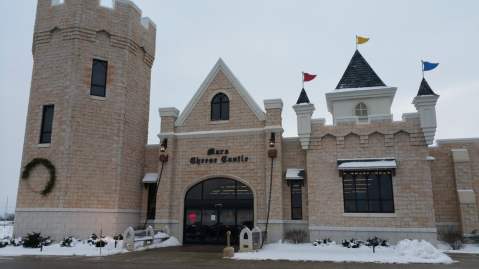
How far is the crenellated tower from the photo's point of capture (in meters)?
Result: 20.3

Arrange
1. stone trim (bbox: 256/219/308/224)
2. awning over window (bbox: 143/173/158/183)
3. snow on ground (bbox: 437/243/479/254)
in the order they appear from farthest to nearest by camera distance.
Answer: awning over window (bbox: 143/173/158/183)
stone trim (bbox: 256/219/308/224)
snow on ground (bbox: 437/243/479/254)

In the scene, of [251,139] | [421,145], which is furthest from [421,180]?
[251,139]

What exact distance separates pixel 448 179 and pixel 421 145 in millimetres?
2531

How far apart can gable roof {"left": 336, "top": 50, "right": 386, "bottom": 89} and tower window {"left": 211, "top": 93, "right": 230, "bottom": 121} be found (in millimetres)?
6669

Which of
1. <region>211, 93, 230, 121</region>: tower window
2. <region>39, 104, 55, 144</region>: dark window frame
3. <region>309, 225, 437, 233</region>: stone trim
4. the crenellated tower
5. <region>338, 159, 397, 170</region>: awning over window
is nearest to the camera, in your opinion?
<region>309, 225, 437, 233</region>: stone trim

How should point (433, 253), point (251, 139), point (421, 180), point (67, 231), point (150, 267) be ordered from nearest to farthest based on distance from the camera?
point (150, 267), point (433, 253), point (421, 180), point (67, 231), point (251, 139)

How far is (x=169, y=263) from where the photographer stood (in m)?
13.7

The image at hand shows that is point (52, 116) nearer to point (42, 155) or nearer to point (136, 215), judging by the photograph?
point (42, 155)

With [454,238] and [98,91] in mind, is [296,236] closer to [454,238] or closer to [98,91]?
[454,238]

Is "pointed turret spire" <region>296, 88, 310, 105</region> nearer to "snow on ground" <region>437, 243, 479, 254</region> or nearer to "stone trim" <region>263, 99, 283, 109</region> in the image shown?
"stone trim" <region>263, 99, 283, 109</region>

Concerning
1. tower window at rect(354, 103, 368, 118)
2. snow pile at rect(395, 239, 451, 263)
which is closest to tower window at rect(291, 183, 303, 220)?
tower window at rect(354, 103, 368, 118)

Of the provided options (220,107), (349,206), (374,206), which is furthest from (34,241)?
(374,206)

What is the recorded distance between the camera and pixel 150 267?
12.6 metres

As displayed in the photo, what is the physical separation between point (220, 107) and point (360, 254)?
11.2 meters
